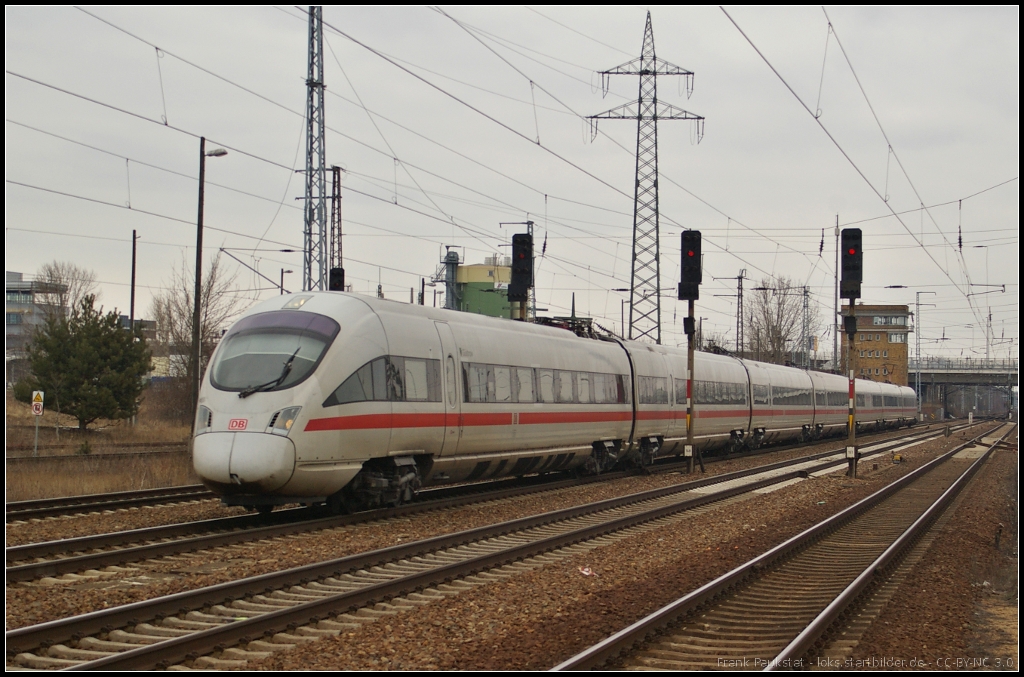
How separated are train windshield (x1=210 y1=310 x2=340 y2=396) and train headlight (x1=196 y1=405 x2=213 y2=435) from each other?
15.2 inches

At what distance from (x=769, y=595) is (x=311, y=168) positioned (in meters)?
22.9

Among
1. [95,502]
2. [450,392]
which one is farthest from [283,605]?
[95,502]

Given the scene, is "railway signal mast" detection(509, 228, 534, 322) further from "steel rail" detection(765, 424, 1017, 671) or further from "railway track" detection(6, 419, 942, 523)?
"steel rail" detection(765, 424, 1017, 671)

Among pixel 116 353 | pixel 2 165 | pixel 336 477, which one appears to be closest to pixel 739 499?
pixel 336 477

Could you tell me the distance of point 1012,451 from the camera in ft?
143

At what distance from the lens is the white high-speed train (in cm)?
1342

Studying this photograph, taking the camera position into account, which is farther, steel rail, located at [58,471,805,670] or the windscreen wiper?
the windscreen wiper

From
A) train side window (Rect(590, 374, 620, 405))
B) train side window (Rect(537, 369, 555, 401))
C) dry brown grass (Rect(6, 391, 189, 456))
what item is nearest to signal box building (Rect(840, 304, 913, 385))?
dry brown grass (Rect(6, 391, 189, 456))

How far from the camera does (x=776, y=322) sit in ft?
261

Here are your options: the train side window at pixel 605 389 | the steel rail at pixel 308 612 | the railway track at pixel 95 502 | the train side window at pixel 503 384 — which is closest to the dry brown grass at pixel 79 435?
the railway track at pixel 95 502

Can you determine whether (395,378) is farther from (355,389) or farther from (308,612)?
(308,612)

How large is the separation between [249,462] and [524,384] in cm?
731

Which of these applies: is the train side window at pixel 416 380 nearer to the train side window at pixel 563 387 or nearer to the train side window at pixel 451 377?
the train side window at pixel 451 377

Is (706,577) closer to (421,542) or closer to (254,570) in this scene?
(421,542)
